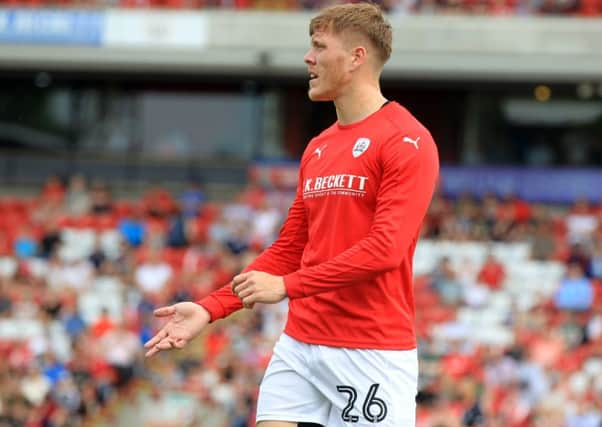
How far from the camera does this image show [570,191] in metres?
17.5

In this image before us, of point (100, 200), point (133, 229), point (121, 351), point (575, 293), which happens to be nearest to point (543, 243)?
point (575, 293)

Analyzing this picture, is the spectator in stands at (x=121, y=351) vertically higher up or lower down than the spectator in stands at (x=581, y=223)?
lower down

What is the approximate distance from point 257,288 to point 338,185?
53 cm

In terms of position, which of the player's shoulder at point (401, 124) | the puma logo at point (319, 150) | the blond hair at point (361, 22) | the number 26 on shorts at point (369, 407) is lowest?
Answer: the number 26 on shorts at point (369, 407)

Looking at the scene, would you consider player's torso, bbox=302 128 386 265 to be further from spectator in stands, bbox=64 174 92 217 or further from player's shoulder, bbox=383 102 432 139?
spectator in stands, bbox=64 174 92 217

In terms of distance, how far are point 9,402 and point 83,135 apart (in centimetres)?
783

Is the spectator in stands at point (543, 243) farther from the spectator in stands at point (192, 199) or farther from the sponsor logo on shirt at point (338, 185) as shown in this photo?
the sponsor logo on shirt at point (338, 185)

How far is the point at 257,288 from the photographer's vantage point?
3.76 m

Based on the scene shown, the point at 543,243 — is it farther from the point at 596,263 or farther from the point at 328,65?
the point at 328,65

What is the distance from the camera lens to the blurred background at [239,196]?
12742 mm

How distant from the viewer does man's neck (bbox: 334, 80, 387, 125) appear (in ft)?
13.6

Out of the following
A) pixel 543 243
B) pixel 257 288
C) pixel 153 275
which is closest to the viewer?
pixel 257 288

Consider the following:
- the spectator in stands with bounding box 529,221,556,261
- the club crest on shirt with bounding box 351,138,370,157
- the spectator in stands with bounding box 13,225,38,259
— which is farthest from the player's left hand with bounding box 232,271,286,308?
the spectator in stands with bounding box 13,225,38,259

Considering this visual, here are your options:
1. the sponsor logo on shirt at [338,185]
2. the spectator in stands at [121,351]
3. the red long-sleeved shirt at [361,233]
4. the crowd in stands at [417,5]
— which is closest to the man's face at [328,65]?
the red long-sleeved shirt at [361,233]
